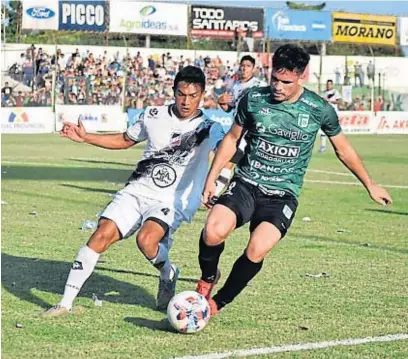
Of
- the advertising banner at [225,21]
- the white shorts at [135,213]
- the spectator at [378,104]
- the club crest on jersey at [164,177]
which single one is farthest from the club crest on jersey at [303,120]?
the advertising banner at [225,21]

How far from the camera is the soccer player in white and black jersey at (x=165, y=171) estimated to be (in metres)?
7.54

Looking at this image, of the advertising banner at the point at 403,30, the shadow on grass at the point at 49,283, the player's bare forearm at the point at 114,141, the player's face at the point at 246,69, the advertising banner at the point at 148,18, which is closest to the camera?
the player's bare forearm at the point at 114,141

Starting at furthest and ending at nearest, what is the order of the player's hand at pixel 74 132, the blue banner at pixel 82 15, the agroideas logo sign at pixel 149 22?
1. the agroideas logo sign at pixel 149 22
2. the blue banner at pixel 82 15
3. the player's hand at pixel 74 132

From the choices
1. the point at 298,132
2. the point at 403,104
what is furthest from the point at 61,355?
the point at 403,104

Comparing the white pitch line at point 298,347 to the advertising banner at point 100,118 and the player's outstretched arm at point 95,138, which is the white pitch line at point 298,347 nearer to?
the player's outstretched arm at point 95,138

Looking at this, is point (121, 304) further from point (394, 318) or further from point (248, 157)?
point (394, 318)

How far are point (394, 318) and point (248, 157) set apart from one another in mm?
1615

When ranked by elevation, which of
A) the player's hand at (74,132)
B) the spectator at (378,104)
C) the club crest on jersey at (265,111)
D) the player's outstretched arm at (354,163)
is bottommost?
the spectator at (378,104)

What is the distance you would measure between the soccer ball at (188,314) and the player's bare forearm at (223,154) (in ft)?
2.96

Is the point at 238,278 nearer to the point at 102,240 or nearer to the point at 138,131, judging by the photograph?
the point at 102,240

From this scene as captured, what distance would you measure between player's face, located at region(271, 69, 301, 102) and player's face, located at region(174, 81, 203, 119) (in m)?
0.69

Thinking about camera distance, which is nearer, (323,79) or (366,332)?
(366,332)

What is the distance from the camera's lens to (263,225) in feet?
23.5

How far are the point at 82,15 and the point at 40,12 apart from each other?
2.24 metres
